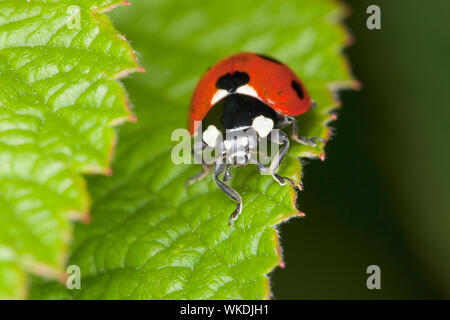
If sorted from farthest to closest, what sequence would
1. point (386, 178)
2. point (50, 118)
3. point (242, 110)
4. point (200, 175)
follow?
point (386, 178)
point (200, 175)
point (242, 110)
point (50, 118)

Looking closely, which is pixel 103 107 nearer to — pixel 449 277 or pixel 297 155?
pixel 297 155

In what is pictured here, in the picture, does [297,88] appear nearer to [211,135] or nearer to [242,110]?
[242,110]

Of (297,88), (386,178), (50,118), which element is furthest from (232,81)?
(386,178)

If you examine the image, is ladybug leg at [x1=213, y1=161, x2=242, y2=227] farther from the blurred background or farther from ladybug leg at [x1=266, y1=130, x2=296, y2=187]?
the blurred background

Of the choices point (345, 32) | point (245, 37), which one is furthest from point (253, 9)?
point (345, 32)

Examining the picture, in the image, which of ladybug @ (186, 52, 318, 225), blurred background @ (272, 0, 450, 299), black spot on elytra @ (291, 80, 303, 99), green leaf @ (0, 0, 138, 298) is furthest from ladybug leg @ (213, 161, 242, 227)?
blurred background @ (272, 0, 450, 299)

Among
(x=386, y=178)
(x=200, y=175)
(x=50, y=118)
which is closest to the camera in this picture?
(x=50, y=118)

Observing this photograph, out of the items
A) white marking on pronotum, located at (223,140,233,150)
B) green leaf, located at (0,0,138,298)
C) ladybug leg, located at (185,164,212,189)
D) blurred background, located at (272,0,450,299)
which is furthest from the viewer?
blurred background, located at (272,0,450,299)
